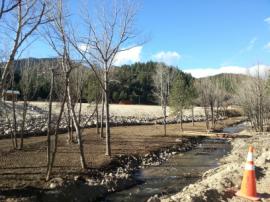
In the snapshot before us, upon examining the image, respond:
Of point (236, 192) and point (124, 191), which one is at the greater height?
point (236, 192)

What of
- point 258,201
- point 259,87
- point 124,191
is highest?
point 259,87

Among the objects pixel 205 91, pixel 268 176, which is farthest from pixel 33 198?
pixel 205 91

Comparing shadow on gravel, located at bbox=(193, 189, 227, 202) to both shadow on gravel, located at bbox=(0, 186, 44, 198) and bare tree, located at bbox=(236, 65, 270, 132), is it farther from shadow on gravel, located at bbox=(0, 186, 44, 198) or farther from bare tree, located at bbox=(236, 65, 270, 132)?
bare tree, located at bbox=(236, 65, 270, 132)

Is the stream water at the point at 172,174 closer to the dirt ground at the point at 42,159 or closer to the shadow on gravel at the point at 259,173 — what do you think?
the dirt ground at the point at 42,159

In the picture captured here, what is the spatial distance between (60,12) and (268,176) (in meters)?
9.57

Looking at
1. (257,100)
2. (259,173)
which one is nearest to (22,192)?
(259,173)

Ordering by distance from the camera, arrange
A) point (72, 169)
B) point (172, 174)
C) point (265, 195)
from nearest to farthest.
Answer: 1. point (265, 195)
2. point (72, 169)
3. point (172, 174)

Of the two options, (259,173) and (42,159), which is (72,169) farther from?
(259,173)

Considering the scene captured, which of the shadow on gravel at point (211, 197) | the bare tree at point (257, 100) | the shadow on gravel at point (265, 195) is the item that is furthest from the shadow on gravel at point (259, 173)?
the bare tree at point (257, 100)

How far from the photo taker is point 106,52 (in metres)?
20.8

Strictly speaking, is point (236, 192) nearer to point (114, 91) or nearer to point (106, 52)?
point (106, 52)

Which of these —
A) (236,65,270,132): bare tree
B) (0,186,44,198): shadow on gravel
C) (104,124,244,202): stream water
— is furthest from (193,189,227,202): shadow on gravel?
(236,65,270,132): bare tree

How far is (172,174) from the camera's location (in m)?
18.8

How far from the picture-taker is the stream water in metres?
14.5
